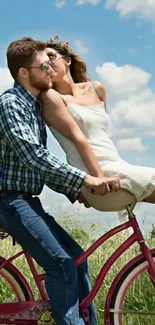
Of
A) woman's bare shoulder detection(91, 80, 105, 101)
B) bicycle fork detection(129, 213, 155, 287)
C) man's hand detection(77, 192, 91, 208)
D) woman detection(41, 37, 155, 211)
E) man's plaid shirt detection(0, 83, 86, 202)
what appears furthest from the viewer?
woman's bare shoulder detection(91, 80, 105, 101)

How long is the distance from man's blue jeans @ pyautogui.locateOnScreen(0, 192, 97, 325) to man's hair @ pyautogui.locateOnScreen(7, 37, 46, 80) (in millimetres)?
776

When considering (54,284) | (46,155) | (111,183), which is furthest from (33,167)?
(54,284)

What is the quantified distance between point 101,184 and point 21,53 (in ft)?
3.04

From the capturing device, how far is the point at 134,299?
18.6ft

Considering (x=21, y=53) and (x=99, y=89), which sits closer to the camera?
(x=21, y=53)

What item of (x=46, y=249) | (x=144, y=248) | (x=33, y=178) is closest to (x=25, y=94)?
(x=33, y=178)

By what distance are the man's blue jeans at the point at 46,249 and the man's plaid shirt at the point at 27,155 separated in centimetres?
9

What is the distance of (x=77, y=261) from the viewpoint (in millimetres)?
4113

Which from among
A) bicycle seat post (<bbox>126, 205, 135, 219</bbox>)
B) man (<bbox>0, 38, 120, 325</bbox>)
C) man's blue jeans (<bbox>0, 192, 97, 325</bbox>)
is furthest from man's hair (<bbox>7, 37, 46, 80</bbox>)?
bicycle seat post (<bbox>126, 205, 135, 219</bbox>)

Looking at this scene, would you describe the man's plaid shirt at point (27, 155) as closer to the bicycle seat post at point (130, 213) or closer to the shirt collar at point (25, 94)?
the shirt collar at point (25, 94)

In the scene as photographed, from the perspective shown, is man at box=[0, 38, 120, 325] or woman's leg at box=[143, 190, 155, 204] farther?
woman's leg at box=[143, 190, 155, 204]

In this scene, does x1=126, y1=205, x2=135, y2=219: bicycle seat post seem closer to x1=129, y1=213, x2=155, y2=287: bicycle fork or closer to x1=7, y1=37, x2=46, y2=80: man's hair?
x1=129, y1=213, x2=155, y2=287: bicycle fork

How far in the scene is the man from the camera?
153 inches

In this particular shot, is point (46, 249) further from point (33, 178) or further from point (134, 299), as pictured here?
point (134, 299)
